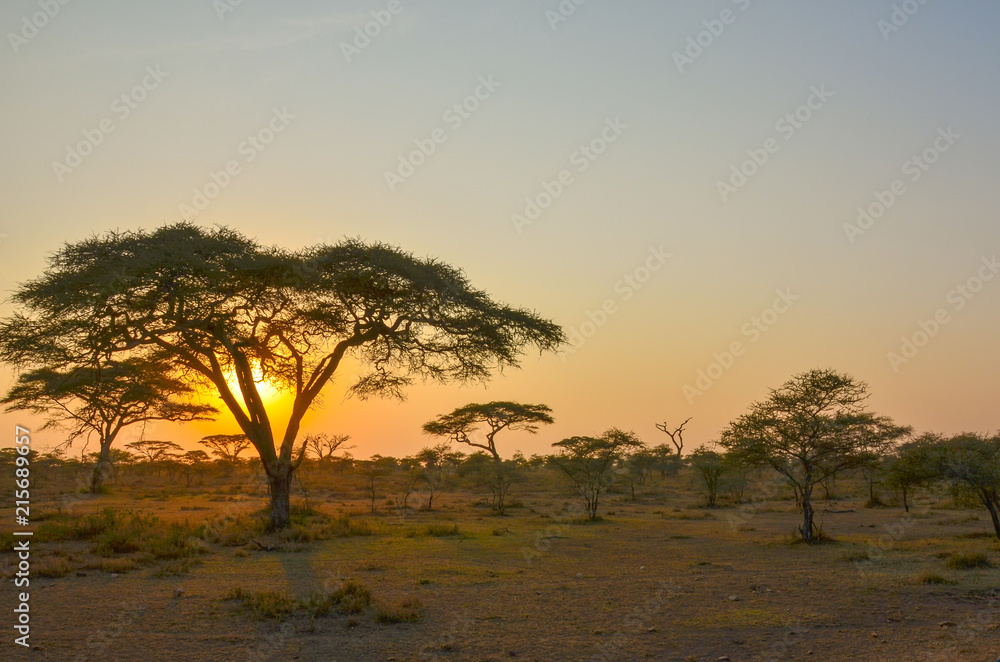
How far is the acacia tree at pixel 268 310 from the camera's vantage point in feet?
56.6

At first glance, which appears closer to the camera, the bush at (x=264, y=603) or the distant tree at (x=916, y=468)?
the bush at (x=264, y=603)

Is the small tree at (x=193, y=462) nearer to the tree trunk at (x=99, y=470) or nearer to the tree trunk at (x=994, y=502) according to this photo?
the tree trunk at (x=99, y=470)

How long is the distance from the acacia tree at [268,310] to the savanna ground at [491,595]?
4.52m

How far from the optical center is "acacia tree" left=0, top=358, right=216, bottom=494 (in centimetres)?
1744

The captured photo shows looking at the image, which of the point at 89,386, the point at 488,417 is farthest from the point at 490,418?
the point at 89,386

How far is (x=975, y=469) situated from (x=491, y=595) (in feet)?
46.4

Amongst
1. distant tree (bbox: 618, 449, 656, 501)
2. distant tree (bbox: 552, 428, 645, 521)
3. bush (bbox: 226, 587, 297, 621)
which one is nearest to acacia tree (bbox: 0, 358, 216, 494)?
bush (bbox: 226, 587, 297, 621)

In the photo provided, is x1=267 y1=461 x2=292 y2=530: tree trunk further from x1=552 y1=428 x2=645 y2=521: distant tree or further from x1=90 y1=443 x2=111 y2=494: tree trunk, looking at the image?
x1=90 y1=443 x2=111 y2=494: tree trunk

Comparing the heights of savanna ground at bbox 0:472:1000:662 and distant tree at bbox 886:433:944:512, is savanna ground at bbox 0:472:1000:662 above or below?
below

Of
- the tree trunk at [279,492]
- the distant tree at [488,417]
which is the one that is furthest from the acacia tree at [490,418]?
the tree trunk at [279,492]

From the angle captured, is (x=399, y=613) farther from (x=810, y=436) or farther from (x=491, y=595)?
(x=810, y=436)

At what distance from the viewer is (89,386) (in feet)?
79.4

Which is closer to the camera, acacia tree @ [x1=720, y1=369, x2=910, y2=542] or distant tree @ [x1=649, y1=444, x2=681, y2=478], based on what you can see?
acacia tree @ [x1=720, y1=369, x2=910, y2=542]

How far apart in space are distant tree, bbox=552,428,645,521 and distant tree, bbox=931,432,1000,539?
1259 centimetres
